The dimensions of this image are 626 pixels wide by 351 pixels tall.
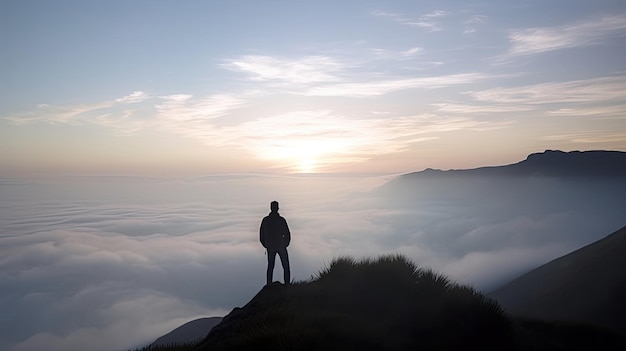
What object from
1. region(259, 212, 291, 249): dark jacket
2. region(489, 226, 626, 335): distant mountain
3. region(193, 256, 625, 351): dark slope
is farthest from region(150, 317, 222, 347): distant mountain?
region(193, 256, 625, 351): dark slope

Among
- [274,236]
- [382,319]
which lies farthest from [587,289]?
[382,319]

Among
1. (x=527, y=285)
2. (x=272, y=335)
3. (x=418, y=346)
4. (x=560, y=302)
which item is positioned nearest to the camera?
(x=272, y=335)

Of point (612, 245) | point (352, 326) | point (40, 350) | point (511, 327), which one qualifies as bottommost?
point (40, 350)

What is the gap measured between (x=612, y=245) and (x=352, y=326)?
43.7m

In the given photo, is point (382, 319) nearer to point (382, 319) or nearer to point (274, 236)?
point (382, 319)

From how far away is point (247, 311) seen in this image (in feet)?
36.1

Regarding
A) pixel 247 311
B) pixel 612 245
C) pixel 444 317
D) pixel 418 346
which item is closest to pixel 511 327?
pixel 444 317

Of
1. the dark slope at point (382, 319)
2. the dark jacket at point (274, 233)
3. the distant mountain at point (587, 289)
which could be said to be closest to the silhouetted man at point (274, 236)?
the dark jacket at point (274, 233)

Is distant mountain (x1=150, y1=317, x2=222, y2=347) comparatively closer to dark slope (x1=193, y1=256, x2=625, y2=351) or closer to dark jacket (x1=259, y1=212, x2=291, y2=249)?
dark jacket (x1=259, y1=212, x2=291, y2=249)

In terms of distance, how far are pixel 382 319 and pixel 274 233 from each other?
5.75m

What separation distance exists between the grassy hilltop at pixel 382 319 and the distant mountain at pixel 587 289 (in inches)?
759

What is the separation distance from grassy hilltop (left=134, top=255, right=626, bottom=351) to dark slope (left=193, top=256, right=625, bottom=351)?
0.06 ft

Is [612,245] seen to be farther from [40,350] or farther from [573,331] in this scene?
[40,350]

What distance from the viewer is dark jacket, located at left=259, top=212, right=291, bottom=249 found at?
14.5m
